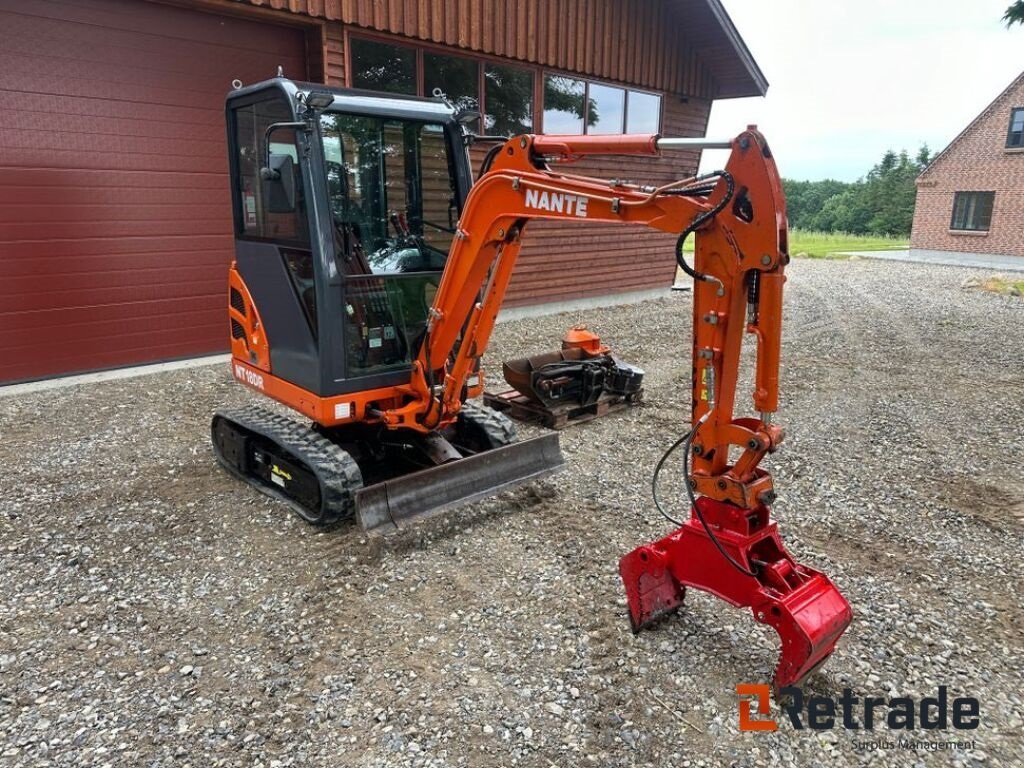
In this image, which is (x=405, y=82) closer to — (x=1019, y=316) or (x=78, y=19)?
(x=78, y=19)

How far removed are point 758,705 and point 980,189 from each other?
2888 cm

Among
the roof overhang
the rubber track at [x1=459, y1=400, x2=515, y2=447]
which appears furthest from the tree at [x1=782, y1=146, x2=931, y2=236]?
the rubber track at [x1=459, y1=400, x2=515, y2=447]

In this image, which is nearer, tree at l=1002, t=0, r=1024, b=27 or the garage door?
the garage door

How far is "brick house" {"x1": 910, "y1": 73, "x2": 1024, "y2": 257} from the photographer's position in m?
24.4

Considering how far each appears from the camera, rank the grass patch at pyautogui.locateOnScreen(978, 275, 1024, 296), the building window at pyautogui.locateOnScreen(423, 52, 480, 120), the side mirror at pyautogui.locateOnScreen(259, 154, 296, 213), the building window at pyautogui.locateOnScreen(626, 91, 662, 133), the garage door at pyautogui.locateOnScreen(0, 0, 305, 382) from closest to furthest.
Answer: the side mirror at pyautogui.locateOnScreen(259, 154, 296, 213) → the garage door at pyautogui.locateOnScreen(0, 0, 305, 382) → the building window at pyautogui.locateOnScreen(423, 52, 480, 120) → the building window at pyautogui.locateOnScreen(626, 91, 662, 133) → the grass patch at pyautogui.locateOnScreen(978, 275, 1024, 296)

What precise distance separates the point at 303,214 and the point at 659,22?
417 inches

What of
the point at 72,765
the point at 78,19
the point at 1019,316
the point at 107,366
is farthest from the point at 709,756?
the point at 1019,316

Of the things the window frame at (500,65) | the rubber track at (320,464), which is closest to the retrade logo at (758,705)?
the rubber track at (320,464)

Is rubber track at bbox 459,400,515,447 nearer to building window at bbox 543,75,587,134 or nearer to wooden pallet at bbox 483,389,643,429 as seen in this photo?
wooden pallet at bbox 483,389,643,429

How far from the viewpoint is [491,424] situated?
518 centimetres

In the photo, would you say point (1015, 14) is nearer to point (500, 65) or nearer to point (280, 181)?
point (500, 65)

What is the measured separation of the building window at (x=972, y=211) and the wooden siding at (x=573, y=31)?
16979 millimetres

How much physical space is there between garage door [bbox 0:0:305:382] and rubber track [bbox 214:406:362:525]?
4259 millimetres

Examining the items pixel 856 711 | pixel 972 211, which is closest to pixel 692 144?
pixel 856 711
